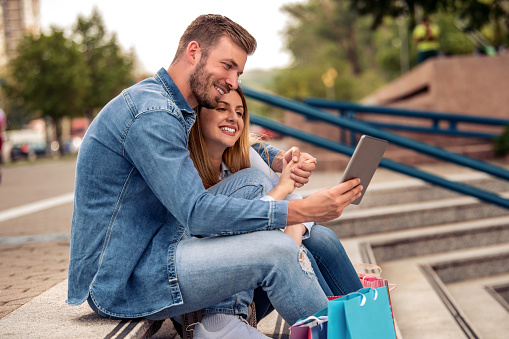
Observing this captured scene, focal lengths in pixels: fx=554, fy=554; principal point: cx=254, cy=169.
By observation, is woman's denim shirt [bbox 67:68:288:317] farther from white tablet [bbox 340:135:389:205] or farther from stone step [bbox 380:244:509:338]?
stone step [bbox 380:244:509:338]

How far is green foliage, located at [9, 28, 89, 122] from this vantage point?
109 ft

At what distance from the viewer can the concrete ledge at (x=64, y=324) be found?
2.10m

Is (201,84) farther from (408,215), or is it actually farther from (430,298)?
(408,215)

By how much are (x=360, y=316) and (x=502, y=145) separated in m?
8.22

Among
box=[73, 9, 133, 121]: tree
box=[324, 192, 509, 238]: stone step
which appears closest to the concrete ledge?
box=[324, 192, 509, 238]: stone step

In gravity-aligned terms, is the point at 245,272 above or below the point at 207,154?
below

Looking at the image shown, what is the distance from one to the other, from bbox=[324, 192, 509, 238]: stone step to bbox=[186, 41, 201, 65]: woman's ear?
112 inches

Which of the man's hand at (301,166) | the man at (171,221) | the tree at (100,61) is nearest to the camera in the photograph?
the man at (171,221)

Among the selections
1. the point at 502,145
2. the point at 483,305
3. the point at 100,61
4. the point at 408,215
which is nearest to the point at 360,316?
the point at 483,305

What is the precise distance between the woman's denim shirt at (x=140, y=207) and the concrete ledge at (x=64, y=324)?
7cm

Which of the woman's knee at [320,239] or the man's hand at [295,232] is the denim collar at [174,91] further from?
the woman's knee at [320,239]

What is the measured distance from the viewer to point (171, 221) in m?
2.22

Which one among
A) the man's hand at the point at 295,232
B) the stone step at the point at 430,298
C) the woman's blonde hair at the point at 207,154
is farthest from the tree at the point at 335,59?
the man's hand at the point at 295,232

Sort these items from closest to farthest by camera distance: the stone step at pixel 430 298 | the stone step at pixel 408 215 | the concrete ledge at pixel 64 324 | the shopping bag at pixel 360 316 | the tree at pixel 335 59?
the shopping bag at pixel 360 316 → the concrete ledge at pixel 64 324 → the stone step at pixel 430 298 → the stone step at pixel 408 215 → the tree at pixel 335 59
